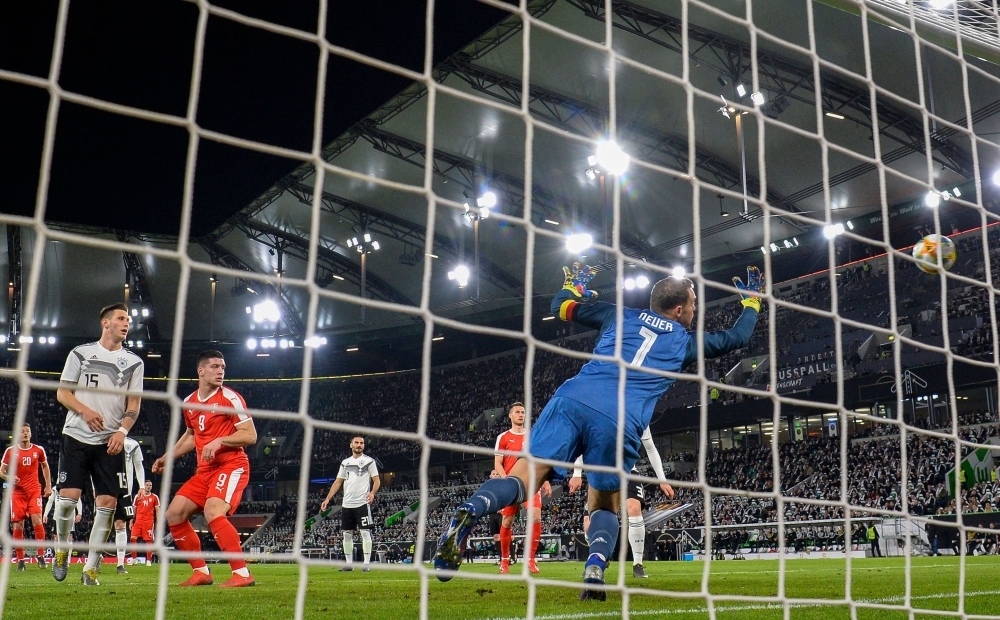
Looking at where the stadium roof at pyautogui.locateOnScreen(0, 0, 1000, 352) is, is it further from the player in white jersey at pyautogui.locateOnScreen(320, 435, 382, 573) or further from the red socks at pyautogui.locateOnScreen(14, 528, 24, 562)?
the red socks at pyautogui.locateOnScreen(14, 528, 24, 562)

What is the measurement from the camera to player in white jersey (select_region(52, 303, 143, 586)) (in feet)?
20.4

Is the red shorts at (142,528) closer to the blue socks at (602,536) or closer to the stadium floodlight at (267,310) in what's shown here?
the blue socks at (602,536)

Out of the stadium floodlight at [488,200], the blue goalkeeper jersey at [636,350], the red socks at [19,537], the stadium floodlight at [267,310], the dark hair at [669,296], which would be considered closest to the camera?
the blue goalkeeper jersey at [636,350]

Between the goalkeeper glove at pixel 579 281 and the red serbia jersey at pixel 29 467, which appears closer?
the goalkeeper glove at pixel 579 281

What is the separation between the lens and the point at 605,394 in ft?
15.3

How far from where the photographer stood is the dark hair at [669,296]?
4.97m

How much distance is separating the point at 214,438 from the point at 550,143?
19096 mm

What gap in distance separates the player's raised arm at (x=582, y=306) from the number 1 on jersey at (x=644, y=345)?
0.69 feet

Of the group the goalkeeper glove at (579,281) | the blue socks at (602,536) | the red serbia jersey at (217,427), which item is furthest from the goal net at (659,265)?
the goalkeeper glove at (579,281)

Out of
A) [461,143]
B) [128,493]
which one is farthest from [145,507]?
[461,143]

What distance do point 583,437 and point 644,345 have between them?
1.98 feet

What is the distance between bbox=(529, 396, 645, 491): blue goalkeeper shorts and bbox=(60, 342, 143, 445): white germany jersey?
3.09 meters

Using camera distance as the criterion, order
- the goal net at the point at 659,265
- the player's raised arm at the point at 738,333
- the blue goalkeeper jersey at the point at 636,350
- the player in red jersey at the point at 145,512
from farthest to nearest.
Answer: the goal net at the point at 659,265
the player in red jersey at the point at 145,512
the blue goalkeeper jersey at the point at 636,350
the player's raised arm at the point at 738,333

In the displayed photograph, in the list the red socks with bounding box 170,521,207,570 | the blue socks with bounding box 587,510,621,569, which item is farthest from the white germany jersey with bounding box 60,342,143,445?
the blue socks with bounding box 587,510,621,569
